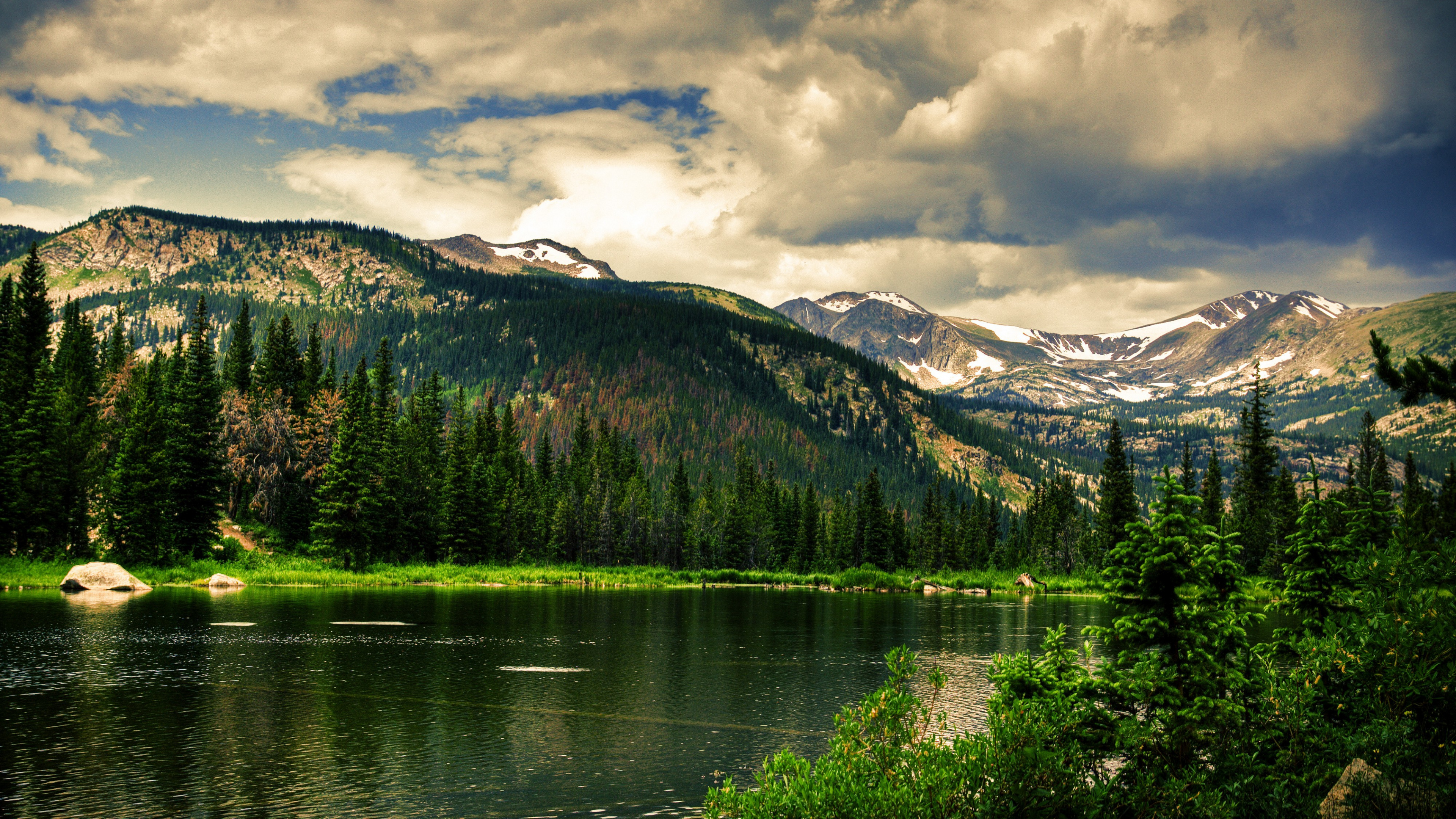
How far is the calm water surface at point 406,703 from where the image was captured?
23156 mm

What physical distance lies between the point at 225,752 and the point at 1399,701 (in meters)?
29.7

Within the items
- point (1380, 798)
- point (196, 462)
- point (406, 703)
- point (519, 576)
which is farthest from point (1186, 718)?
point (519, 576)

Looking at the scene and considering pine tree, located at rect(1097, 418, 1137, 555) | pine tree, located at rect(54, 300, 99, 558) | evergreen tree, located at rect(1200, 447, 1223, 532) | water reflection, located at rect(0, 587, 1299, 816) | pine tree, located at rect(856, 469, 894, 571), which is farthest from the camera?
pine tree, located at rect(856, 469, 894, 571)

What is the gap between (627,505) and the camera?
143500mm

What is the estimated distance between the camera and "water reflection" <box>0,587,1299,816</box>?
2327 centimetres

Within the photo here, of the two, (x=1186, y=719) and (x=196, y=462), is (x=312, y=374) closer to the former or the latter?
(x=196, y=462)

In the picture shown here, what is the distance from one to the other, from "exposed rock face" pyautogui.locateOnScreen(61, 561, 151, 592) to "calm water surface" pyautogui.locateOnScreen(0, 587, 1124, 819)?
349 cm

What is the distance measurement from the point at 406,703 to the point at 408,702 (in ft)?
0.46

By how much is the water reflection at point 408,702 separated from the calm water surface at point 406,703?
139 millimetres

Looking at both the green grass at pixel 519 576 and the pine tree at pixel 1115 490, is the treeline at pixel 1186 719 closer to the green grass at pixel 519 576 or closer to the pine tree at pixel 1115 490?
the green grass at pixel 519 576

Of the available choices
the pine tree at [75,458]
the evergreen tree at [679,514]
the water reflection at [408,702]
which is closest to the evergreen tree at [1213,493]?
the water reflection at [408,702]

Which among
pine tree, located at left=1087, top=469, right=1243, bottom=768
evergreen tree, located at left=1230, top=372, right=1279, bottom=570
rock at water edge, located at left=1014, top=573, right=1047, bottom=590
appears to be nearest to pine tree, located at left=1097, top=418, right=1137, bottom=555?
evergreen tree, located at left=1230, top=372, right=1279, bottom=570

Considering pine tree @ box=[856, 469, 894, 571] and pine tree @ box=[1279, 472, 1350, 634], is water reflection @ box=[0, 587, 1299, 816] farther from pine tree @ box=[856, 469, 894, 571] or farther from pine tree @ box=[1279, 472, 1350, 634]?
pine tree @ box=[856, 469, 894, 571]

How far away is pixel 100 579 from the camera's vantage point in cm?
7206
